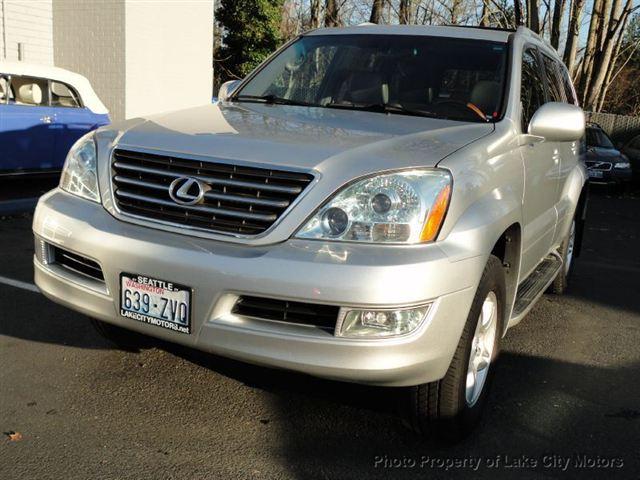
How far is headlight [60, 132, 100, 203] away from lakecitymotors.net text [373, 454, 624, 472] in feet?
5.79

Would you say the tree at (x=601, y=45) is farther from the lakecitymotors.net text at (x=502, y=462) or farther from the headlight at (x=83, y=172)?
the headlight at (x=83, y=172)

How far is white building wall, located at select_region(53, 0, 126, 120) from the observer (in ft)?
43.7

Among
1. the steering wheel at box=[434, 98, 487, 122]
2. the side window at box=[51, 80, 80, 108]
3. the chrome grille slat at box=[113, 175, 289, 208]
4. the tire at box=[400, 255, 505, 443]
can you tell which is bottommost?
the tire at box=[400, 255, 505, 443]

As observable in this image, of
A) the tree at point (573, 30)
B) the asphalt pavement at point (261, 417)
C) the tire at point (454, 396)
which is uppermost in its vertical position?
the tree at point (573, 30)

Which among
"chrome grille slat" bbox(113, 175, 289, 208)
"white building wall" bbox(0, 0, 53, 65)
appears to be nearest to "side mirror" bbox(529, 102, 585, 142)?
"chrome grille slat" bbox(113, 175, 289, 208)

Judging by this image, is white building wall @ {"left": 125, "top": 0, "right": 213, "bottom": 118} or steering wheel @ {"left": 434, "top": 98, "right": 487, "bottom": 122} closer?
steering wheel @ {"left": 434, "top": 98, "right": 487, "bottom": 122}

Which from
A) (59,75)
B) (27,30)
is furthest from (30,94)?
(27,30)

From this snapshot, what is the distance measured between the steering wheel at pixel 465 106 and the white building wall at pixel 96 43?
11.0m

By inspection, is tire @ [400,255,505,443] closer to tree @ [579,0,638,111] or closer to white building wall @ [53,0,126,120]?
white building wall @ [53,0,126,120]

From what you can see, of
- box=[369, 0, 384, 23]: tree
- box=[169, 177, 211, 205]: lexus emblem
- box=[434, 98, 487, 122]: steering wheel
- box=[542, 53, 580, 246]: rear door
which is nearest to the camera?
box=[169, 177, 211, 205]: lexus emblem

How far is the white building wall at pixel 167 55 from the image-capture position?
536 inches

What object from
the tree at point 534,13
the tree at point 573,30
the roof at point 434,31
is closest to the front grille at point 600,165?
the tree at point 573,30

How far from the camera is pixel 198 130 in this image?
307cm

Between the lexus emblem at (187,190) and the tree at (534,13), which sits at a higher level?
the tree at (534,13)
